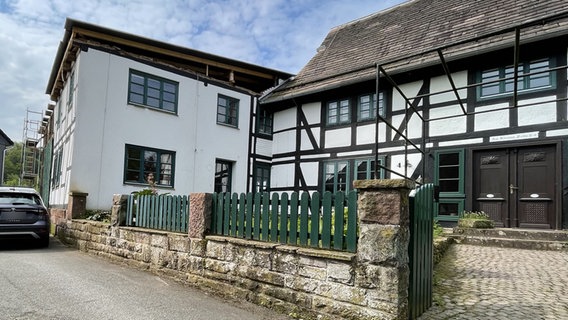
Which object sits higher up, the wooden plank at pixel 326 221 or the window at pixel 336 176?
the window at pixel 336 176

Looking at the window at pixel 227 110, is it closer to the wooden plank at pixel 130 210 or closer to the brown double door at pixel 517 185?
the wooden plank at pixel 130 210

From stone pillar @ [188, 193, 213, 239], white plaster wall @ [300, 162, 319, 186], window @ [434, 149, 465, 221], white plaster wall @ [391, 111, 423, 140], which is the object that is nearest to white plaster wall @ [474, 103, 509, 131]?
window @ [434, 149, 465, 221]

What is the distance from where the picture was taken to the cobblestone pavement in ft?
13.4

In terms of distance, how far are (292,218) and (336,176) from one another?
30.7 feet

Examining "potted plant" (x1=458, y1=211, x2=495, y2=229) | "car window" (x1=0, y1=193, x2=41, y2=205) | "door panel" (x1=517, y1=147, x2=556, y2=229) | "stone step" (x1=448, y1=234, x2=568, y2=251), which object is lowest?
"stone step" (x1=448, y1=234, x2=568, y2=251)

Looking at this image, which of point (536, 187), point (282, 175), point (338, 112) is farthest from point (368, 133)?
point (536, 187)

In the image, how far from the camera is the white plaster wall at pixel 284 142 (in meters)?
15.5

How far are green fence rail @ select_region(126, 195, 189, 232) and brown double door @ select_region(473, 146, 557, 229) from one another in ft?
26.6

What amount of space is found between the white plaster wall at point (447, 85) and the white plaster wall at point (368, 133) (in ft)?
6.06

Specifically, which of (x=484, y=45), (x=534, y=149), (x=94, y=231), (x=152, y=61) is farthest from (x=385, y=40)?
(x=94, y=231)

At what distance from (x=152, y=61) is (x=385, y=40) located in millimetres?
8324

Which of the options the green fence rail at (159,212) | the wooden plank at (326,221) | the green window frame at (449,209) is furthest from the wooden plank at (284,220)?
the green window frame at (449,209)

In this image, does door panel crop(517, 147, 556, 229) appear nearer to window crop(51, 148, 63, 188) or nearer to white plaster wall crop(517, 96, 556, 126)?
white plaster wall crop(517, 96, 556, 126)

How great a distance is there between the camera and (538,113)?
9.70 m
